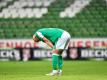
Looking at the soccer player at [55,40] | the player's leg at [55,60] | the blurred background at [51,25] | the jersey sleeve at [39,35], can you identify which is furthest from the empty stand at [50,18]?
the jersey sleeve at [39,35]

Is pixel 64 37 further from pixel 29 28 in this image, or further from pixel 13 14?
pixel 13 14

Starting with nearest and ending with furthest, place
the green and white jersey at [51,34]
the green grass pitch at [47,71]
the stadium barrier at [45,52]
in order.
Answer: the green grass pitch at [47,71] → the green and white jersey at [51,34] → the stadium barrier at [45,52]

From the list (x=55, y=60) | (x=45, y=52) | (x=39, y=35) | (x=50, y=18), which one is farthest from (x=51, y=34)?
(x=50, y=18)

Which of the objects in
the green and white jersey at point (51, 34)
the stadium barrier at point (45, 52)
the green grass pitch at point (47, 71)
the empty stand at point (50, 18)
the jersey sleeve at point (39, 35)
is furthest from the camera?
the empty stand at point (50, 18)

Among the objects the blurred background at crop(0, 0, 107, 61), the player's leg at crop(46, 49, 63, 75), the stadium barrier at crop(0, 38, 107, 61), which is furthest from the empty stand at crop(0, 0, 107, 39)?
the player's leg at crop(46, 49, 63, 75)

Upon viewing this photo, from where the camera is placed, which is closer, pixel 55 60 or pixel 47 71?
pixel 55 60

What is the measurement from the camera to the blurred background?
27109mm

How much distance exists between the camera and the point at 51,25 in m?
31.7

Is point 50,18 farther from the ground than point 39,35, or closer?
farther from the ground

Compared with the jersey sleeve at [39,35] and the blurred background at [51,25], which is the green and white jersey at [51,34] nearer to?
the jersey sleeve at [39,35]

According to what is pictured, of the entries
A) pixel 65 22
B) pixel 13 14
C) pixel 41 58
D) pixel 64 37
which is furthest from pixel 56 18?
pixel 64 37

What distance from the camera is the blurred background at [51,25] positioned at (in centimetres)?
2711

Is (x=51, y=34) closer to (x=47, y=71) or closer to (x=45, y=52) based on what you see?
(x=47, y=71)

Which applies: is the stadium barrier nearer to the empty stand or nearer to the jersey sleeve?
the empty stand
